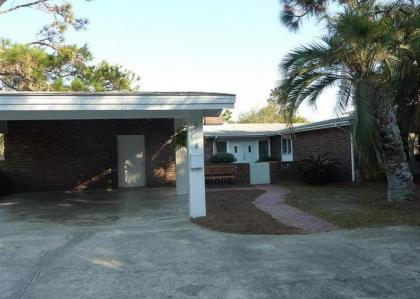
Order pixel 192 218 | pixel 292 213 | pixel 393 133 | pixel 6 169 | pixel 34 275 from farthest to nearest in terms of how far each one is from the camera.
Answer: pixel 6 169, pixel 393 133, pixel 292 213, pixel 192 218, pixel 34 275

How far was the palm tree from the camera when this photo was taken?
9438 millimetres

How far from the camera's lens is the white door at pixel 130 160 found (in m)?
18.3

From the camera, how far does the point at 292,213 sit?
10.5 m

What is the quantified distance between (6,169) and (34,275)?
516 inches

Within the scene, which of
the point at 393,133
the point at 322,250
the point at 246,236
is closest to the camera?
the point at 322,250

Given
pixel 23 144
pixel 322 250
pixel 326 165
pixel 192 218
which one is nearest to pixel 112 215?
pixel 192 218

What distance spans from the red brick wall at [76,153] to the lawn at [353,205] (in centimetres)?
561

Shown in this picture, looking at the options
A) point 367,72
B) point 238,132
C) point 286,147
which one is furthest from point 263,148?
point 367,72

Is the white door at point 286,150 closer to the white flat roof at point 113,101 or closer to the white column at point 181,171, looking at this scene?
the white column at point 181,171

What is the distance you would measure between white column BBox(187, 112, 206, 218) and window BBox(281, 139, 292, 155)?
51.0 feet

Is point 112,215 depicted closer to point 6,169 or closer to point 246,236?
point 246,236

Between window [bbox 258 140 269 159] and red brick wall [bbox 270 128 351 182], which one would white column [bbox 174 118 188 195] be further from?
window [bbox 258 140 269 159]

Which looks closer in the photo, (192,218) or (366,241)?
(366,241)

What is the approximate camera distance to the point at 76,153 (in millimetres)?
17984
